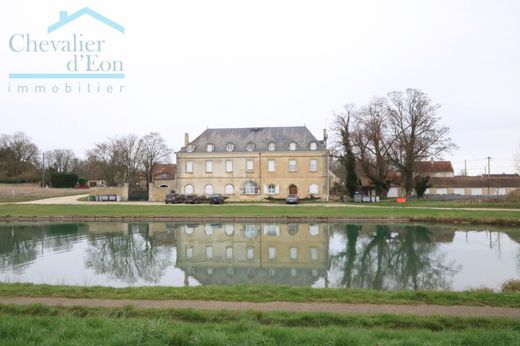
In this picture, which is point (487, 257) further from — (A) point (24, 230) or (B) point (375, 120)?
(B) point (375, 120)

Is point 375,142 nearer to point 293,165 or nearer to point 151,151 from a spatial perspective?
point 293,165

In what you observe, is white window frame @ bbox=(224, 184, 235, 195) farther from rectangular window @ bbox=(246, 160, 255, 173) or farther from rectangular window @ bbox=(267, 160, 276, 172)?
rectangular window @ bbox=(267, 160, 276, 172)

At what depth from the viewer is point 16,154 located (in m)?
60.5

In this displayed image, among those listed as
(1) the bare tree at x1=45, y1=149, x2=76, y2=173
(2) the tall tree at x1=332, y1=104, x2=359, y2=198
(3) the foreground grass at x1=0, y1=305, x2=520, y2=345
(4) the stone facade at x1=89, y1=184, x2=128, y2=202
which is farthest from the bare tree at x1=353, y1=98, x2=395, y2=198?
Result: (1) the bare tree at x1=45, y1=149, x2=76, y2=173

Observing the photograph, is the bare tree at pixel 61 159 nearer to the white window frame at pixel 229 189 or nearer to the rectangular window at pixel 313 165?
the white window frame at pixel 229 189

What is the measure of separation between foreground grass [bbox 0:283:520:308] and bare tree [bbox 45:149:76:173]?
79.0m

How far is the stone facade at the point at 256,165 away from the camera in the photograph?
143 feet

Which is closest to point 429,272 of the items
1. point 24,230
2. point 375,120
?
point 24,230

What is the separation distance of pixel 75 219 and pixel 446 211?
25.3 meters

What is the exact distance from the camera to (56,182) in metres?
57.8

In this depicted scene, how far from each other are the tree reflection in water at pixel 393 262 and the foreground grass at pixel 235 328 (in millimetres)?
4436

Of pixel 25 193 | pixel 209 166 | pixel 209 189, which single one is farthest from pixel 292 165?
pixel 25 193

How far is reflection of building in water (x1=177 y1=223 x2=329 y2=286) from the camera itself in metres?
11.5

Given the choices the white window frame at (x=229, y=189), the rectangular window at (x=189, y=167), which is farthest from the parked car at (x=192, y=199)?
the rectangular window at (x=189, y=167)
